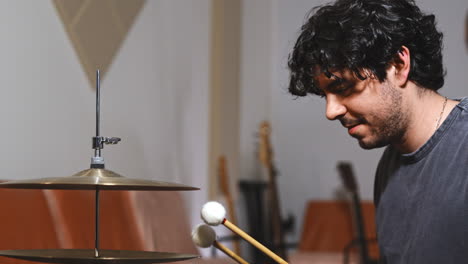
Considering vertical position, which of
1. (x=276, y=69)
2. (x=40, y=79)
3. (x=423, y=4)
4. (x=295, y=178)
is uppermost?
(x=423, y=4)

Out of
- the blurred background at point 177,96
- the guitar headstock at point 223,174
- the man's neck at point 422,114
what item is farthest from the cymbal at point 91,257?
the guitar headstock at point 223,174

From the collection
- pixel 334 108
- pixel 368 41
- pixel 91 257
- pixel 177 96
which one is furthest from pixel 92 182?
pixel 177 96

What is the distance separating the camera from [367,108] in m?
1.78

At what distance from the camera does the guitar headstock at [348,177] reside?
5.02 metres

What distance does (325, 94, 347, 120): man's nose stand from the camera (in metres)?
1.79

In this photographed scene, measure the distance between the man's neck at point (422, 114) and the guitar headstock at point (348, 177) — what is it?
10.5ft

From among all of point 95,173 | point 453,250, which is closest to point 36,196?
point 95,173

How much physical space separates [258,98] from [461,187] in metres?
3.93

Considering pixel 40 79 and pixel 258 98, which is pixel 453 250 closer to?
pixel 40 79

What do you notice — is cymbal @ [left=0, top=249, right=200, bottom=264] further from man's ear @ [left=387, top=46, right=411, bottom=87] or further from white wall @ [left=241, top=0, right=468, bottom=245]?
white wall @ [left=241, top=0, right=468, bottom=245]

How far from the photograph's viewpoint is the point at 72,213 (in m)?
2.34

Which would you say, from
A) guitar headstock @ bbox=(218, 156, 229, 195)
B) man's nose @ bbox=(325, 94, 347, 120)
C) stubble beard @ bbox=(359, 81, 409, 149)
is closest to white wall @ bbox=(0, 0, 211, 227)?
guitar headstock @ bbox=(218, 156, 229, 195)

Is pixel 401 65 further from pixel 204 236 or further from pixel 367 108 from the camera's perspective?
pixel 204 236

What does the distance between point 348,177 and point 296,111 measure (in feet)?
2.96
